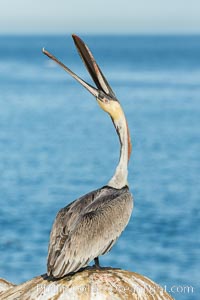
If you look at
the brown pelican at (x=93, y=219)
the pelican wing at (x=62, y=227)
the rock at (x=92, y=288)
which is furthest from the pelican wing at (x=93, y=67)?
the rock at (x=92, y=288)

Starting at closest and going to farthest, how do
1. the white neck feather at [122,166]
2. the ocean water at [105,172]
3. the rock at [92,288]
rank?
the rock at [92,288] < the white neck feather at [122,166] < the ocean water at [105,172]

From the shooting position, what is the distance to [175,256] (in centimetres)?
2302

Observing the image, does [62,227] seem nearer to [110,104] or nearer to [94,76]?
[110,104]

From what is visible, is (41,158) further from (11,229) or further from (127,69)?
(127,69)

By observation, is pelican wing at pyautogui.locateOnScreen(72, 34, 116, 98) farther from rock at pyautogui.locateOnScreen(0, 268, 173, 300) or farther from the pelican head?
rock at pyautogui.locateOnScreen(0, 268, 173, 300)

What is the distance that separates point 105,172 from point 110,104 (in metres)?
23.4

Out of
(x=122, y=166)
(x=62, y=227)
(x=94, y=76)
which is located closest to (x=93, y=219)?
(x=62, y=227)

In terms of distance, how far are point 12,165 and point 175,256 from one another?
13888 mm

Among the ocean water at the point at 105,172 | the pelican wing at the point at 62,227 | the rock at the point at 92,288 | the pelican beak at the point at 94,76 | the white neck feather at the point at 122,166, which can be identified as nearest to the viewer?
the rock at the point at 92,288

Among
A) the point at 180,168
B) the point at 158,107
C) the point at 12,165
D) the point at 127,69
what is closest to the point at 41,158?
the point at 12,165

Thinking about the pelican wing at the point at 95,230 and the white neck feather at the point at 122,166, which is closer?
the pelican wing at the point at 95,230

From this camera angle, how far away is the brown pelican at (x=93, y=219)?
925 cm

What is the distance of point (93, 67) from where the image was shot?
10266 millimetres

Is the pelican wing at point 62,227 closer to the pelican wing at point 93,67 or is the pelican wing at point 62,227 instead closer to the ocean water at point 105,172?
the pelican wing at point 93,67
